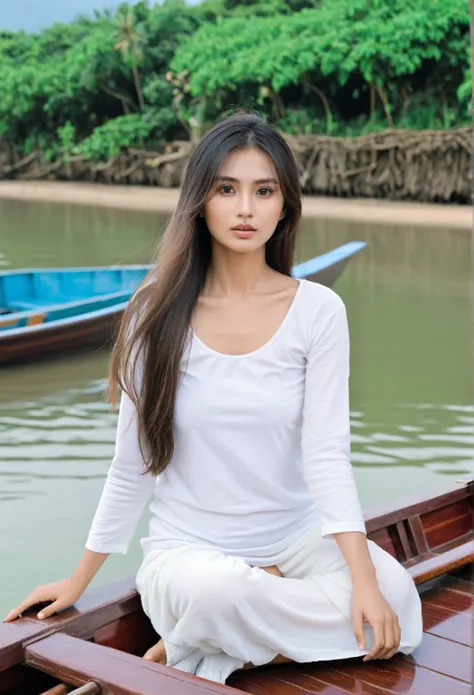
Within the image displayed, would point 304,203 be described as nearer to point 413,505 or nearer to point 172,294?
point 413,505

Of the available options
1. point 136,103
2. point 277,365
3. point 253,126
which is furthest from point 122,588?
point 136,103

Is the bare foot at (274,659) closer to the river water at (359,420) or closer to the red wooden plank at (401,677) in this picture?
the red wooden plank at (401,677)

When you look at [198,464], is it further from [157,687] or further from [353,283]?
[353,283]

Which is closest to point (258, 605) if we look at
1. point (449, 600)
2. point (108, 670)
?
point (108, 670)

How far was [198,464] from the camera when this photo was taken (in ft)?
6.32

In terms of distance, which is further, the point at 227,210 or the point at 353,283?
the point at 353,283

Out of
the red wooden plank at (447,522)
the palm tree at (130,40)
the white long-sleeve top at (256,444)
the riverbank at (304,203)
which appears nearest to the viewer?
the white long-sleeve top at (256,444)

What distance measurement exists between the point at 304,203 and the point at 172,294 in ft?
54.3

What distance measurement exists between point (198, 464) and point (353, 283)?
8620 mm

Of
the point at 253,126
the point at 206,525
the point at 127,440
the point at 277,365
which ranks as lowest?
the point at 206,525

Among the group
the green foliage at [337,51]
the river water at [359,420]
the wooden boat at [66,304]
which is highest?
the green foliage at [337,51]

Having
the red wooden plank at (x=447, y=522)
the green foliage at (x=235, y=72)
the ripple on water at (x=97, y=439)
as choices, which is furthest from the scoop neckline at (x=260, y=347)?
the green foliage at (x=235, y=72)

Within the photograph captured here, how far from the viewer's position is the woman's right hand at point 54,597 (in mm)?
1927

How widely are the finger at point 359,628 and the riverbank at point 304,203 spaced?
1195 centimetres
